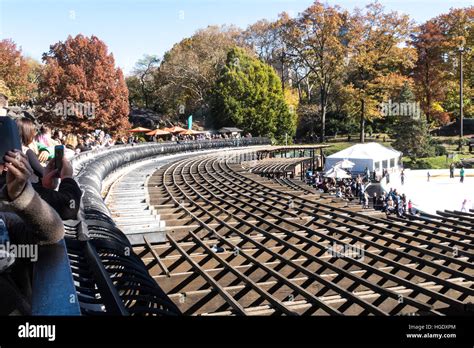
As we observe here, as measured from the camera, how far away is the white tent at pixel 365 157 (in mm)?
38312

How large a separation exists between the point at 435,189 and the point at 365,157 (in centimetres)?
551

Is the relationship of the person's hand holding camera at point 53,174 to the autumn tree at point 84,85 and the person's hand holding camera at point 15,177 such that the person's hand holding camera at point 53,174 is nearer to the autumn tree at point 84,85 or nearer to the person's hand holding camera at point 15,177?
the person's hand holding camera at point 15,177

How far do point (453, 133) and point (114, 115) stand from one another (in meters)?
37.2

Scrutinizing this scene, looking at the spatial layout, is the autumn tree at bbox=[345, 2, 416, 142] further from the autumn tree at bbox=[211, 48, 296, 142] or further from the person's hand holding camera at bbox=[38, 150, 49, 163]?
the person's hand holding camera at bbox=[38, 150, 49, 163]

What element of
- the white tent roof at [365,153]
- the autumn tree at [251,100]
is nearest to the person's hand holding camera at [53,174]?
the white tent roof at [365,153]

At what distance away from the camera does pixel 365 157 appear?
38781 millimetres

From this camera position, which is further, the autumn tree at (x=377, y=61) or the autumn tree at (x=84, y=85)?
the autumn tree at (x=377, y=61)

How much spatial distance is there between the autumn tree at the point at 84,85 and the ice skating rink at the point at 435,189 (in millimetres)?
19412

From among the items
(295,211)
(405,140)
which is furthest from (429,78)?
(295,211)

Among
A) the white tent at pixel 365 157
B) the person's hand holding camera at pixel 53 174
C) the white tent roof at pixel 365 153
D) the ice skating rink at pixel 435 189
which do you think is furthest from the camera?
the white tent roof at pixel 365 153

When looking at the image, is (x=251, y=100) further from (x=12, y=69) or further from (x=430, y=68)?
(x=12, y=69)
